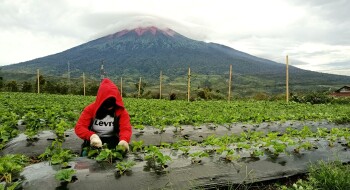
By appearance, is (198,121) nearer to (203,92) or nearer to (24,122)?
(24,122)

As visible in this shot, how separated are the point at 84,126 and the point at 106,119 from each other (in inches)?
13.7

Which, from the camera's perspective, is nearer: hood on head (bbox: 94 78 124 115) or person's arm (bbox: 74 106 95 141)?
hood on head (bbox: 94 78 124 115)

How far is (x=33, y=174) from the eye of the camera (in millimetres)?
3971

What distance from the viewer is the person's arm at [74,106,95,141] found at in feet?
16.9

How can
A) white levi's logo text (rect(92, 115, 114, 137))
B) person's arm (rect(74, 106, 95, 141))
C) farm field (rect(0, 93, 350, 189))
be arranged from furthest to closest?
white levi's logo text (rect(92, 115, 114, 137))
person's arm (rect(74, 106, 95, 141))
farm field (rect(0, 93, 350, 189))

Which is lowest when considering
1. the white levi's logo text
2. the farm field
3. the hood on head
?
the farm field

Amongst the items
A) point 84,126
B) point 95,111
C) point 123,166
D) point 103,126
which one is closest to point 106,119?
point 103,126

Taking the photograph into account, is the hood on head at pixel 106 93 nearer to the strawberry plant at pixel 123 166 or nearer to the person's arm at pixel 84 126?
the person's arm at pixel 84 126

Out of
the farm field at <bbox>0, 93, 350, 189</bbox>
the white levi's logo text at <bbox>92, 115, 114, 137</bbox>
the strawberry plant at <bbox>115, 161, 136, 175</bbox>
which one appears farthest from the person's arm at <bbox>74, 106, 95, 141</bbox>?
the strawberry plant at <bbox>115, 161, 136, 175</bbox>

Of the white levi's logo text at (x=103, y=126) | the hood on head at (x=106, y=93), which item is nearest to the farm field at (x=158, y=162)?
the white levi's logo text at (x=103, y=126)

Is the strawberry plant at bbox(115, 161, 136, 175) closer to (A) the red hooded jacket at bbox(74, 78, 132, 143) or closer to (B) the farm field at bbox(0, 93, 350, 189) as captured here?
(B) the farm field at bbox(0, 93, 350, 189)

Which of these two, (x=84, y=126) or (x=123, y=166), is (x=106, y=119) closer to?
(x=84, y=126)

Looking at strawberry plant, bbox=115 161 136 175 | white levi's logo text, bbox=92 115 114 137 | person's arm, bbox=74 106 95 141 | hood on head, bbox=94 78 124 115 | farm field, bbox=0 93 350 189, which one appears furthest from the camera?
white levi's logo text, bbox=92 115 114 137

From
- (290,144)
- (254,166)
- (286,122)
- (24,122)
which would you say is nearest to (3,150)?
(24,122)
